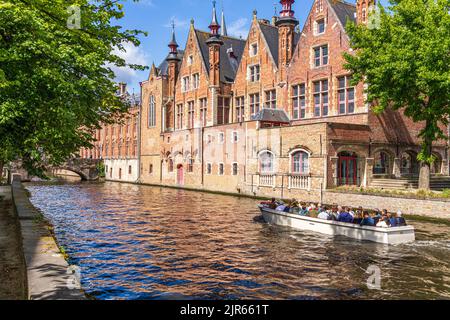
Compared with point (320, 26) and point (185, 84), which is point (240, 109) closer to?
point (185, 84)

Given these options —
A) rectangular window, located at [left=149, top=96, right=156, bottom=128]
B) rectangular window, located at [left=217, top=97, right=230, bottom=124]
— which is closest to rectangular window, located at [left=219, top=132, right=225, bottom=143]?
rectangular window, located at [left=217, top=97, right=230, bottom=124]

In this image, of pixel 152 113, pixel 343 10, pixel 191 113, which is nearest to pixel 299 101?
pixel 343 10

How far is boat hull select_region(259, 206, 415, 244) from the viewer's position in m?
16.6

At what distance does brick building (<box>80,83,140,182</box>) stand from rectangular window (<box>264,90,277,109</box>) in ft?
80.9

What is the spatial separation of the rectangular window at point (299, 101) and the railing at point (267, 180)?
19.2ft

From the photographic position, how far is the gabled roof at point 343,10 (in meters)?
33.1

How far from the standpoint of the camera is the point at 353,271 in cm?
1271

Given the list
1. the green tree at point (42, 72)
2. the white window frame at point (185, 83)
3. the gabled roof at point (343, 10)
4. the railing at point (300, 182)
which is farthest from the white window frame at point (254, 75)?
the green tree at point (42, 72)

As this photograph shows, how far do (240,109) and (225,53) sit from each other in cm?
797

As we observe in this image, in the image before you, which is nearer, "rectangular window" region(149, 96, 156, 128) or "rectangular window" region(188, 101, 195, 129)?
"rectangular window" region(188, 101, 195, 129)

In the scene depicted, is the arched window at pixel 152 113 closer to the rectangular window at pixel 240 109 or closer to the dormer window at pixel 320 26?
the rectangular window at pixel 240 109

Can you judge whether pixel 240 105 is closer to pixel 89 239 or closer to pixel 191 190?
pixel 191 190

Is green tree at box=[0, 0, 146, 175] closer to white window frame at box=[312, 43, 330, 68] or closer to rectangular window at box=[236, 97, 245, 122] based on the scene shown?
white window frame at box=[312, 43, 330, 68]

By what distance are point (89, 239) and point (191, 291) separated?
317 inches
